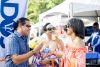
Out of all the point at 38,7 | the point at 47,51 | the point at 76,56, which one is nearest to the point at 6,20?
the point at 47,51

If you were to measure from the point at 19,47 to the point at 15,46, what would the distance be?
12 centimetres

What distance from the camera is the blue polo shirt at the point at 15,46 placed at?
523 centimetres

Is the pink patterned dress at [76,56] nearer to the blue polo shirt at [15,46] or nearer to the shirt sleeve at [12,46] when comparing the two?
the blue polo shirt at [15,46]

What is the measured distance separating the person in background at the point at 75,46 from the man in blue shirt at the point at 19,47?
2.17 feet

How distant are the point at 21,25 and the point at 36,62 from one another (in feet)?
4.96

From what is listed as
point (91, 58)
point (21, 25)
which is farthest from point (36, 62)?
point (91, 58)

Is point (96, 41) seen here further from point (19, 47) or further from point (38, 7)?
point (38, 7)

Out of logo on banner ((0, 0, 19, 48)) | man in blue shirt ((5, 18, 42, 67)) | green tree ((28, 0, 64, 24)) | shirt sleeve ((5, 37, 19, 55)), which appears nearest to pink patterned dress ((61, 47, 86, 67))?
man in blue shirt ((5, 18, 42, 67))

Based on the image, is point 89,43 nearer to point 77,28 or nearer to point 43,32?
point 43,32

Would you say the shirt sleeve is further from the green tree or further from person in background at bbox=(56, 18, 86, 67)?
the green tree

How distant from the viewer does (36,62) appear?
274 inches

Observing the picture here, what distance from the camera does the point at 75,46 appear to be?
5.65 metres

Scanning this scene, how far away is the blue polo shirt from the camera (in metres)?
5.23

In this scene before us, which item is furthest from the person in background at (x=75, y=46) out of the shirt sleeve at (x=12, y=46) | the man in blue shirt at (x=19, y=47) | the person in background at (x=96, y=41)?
the person in background at (x=96, y=41)
